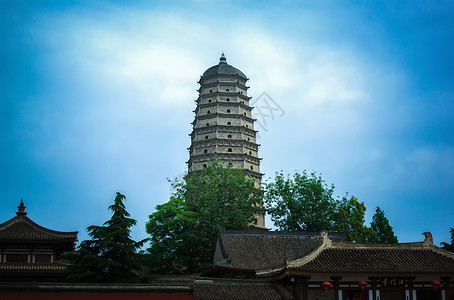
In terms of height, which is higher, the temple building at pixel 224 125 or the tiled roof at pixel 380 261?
the temple building at pixel 224 125

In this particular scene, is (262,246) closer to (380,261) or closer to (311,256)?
(311,256)

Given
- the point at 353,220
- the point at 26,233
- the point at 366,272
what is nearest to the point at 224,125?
the point at 353,220

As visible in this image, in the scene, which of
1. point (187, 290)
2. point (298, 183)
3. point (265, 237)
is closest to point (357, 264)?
point (187, 290)

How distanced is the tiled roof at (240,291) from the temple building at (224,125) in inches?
1102

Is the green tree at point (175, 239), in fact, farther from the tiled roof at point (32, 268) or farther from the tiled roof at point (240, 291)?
the tiled roof at point (240, 291)

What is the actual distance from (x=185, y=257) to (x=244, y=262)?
702 centimetres

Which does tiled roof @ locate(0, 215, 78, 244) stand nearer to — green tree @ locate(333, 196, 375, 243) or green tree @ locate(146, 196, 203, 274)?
green tree @ locate(146, 196, 203, 274)

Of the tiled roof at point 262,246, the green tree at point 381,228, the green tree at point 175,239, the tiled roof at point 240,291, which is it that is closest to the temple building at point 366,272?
the tiled roof at point 240,291

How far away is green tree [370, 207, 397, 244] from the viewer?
42.6 meters

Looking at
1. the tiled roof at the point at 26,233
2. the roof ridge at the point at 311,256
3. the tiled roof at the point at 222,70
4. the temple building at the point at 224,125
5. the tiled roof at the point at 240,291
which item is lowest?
the tiled roof at the point at 240,291

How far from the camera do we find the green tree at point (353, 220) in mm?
39312

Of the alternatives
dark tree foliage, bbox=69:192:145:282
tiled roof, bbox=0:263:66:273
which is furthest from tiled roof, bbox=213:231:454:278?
tiled roof, bbox=0:263:66:273

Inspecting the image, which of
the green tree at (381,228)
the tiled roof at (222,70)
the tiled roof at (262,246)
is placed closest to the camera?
the tiled roof at (262,246)

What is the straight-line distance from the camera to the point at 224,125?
5303 cm
